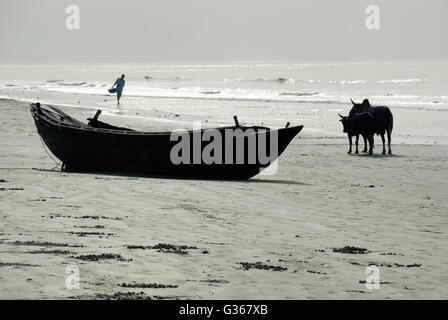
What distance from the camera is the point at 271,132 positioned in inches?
608

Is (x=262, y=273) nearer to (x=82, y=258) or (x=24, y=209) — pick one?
(x=82, y=258)

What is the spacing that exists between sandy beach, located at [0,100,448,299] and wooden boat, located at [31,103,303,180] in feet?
1.41

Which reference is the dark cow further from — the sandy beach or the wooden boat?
the wooden boat

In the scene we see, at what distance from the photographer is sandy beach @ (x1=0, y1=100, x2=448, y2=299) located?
7789 mm

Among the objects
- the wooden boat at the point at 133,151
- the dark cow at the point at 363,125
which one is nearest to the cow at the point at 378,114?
the dark cow at the point at 363,125

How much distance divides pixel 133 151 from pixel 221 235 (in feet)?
20.2

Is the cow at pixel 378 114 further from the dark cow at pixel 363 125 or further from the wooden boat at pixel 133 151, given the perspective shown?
the wooden boat at pixel 133 151

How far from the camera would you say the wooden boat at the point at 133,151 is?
15.7 metres

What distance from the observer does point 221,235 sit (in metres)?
10.3

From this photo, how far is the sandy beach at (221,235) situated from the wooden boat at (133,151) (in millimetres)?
430
